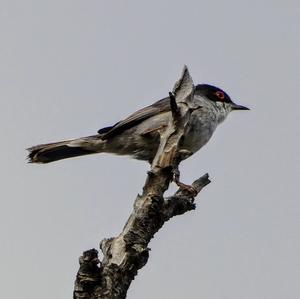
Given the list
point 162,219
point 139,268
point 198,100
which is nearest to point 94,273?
point 139,268

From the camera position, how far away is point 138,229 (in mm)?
5137

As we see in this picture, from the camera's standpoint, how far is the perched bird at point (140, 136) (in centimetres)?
997

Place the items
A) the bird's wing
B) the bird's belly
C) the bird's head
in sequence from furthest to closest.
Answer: the bird's head, the bird's wing, the bird's belly

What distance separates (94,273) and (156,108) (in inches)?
244

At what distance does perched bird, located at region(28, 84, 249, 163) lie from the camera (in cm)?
997

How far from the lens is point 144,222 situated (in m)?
5.19

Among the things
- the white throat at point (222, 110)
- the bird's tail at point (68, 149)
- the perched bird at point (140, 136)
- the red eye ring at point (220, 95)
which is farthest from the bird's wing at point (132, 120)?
the red eye ring at point (220, 95)

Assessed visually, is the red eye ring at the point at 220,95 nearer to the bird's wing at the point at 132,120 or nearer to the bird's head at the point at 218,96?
the bird's head at the point at 218,96

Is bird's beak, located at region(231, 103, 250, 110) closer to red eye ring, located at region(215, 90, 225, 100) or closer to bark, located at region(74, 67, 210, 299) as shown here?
red eye ring, located at region(215, 90, 225, 100)

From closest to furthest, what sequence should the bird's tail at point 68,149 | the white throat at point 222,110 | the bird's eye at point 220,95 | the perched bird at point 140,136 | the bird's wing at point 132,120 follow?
the bird's tail at point 68,149
the perched bird at point 140,136
the bird's wing at point 132,120
the white throat at point 222,110
the bird's eye at point 220,95

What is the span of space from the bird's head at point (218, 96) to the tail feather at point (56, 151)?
2.17 m

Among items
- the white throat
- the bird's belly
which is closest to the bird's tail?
the bird's belly

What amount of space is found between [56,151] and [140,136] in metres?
1.19

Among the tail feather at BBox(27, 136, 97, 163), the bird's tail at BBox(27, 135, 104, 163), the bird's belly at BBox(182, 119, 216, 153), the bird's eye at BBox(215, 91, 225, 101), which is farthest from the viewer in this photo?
the bird's eye at BBox(215, 91, 225, 101)
